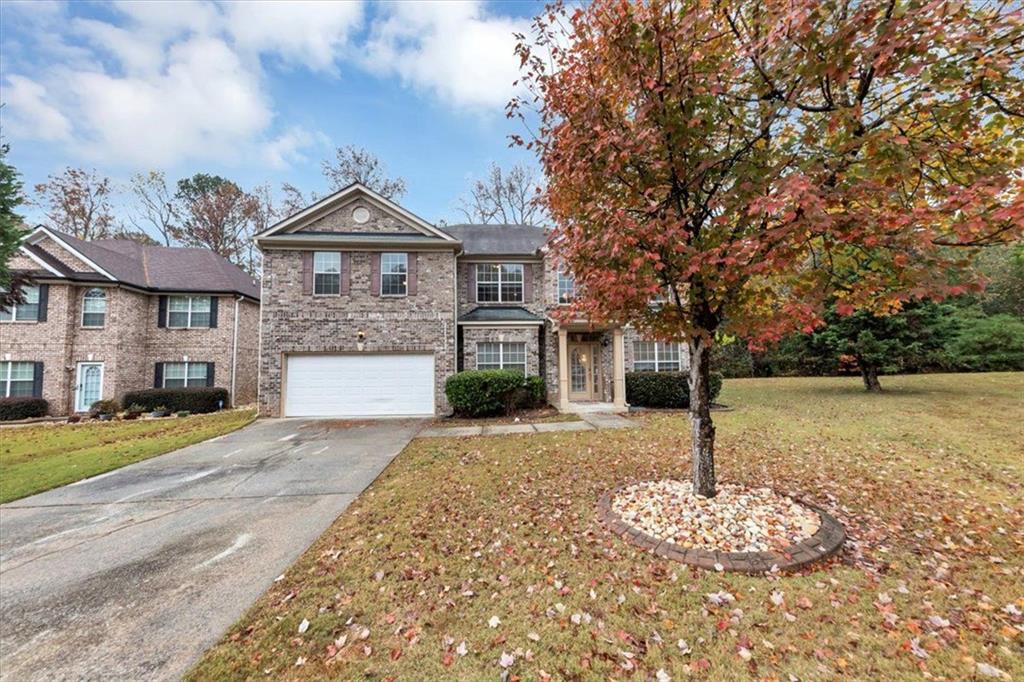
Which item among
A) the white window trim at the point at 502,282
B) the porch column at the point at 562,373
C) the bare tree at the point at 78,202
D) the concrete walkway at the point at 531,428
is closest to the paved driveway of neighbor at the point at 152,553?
the concrete walkway at the point at 531,428

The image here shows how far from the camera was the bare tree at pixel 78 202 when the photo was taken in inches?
923

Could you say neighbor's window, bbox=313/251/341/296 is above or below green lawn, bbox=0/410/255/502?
above

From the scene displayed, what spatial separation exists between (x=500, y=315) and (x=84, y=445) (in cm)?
1190

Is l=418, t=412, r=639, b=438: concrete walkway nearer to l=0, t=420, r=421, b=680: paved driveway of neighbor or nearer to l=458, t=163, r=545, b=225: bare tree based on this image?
l=0, t=420, r=421, b=680: paved driveway of neighbor

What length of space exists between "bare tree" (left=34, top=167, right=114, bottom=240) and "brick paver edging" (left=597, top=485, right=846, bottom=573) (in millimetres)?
35297

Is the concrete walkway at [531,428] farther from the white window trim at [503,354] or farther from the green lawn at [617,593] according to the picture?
the green lawn at [617,593]

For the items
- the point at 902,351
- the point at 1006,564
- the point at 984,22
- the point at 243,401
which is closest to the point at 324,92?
the point at 243,401

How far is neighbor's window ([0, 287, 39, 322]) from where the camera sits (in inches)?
574

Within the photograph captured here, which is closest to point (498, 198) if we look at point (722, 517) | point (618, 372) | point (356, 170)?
point (356, 170)

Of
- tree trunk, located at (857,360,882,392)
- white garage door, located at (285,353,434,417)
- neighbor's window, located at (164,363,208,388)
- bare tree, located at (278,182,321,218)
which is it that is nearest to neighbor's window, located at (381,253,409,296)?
white garage door, located at (285,353,434,417)

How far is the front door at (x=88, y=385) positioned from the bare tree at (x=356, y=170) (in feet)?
51.9

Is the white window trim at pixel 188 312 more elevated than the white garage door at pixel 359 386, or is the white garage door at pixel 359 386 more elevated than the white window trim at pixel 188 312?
the white window trim at pixel 188 312

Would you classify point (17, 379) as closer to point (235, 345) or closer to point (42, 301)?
point (42, 301)

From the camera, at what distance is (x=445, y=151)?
19.2 meters
